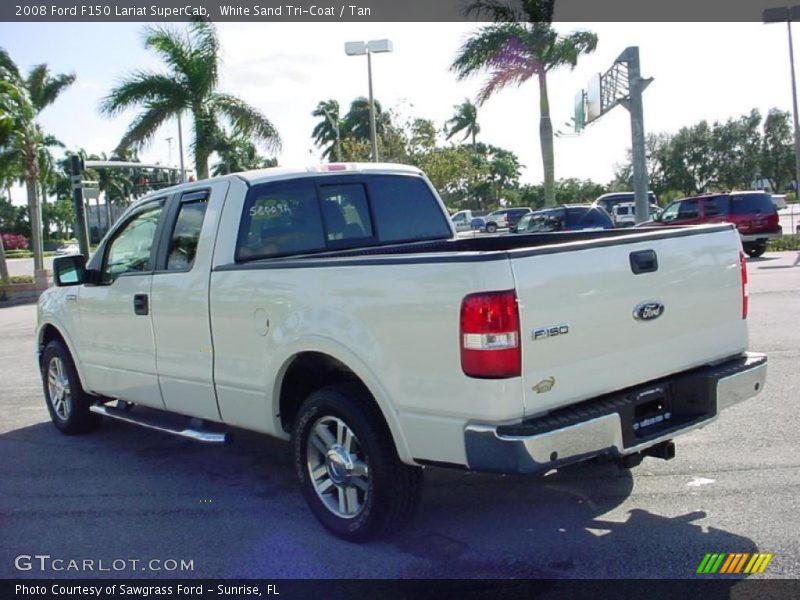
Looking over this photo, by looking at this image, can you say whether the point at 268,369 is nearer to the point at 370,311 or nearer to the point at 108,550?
the point at 370,311

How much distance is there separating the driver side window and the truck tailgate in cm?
325

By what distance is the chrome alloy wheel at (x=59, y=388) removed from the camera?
702 cm

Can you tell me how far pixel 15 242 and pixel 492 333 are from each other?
88472mm

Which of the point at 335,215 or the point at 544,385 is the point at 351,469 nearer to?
the point at 544,385

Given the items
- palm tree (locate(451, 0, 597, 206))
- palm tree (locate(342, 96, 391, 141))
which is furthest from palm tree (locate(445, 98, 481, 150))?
palm tree (locate(451, 0, 597, 206))

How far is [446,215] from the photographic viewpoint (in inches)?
249

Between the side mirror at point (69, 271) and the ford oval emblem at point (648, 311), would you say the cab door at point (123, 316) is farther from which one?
the ford oval emblem at point (648, 311)

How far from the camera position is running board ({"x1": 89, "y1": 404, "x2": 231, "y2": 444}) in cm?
510

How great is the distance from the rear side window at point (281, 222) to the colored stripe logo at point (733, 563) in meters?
3.03

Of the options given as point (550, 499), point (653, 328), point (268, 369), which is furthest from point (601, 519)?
point (268, 369)

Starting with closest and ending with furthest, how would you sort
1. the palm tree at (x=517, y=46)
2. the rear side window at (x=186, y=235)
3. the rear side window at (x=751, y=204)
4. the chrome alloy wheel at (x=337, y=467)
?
the chrome alloy wheel at (x=337, y=467) < the rear side window at (x=186, y=235) < the rear side window at (x=751, y=204) < the palm tree at (x=517, y=46)

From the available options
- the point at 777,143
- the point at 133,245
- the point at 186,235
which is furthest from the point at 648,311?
the point at 777,143

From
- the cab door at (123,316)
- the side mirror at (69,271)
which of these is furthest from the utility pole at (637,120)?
the side mirror at (69,271)

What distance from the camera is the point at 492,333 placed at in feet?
11.7
